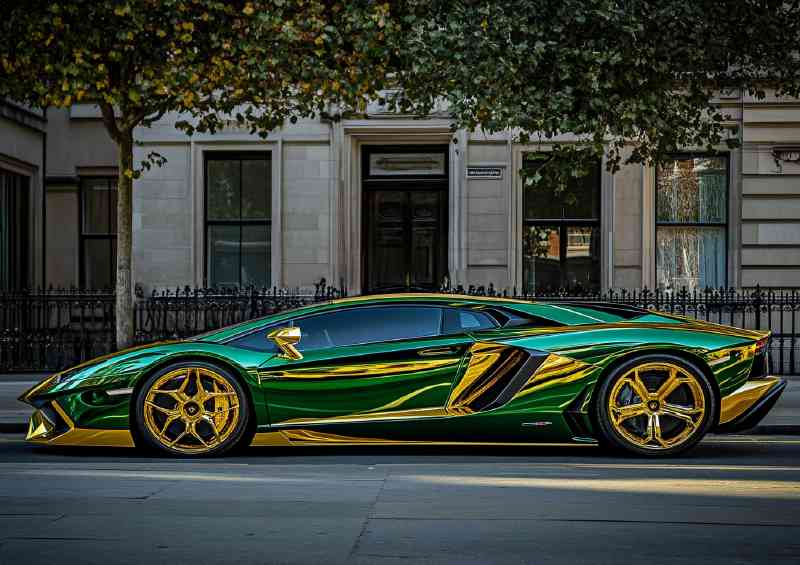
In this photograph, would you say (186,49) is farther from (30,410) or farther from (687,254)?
(687,254)

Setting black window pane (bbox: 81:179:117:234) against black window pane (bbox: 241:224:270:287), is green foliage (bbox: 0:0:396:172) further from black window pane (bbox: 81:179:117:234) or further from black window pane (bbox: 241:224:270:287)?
black window pane (bbox: 81:179:117:234)

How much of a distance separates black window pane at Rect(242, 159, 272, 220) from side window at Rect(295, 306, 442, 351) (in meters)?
11.7

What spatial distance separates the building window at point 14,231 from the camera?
69.1ft

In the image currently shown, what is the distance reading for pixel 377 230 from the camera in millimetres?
21234

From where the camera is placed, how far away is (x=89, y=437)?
905 cm

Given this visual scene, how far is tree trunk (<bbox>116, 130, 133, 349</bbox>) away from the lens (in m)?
13.6

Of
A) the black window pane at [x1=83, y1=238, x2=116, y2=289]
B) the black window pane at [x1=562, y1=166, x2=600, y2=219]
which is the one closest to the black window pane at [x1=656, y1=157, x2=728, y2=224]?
the black window pane at [x1=562, y1=166, x2=600, y2=219]

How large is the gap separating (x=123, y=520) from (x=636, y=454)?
4.00 metres

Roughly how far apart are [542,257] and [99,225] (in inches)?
314

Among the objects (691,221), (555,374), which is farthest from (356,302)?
(691,221)

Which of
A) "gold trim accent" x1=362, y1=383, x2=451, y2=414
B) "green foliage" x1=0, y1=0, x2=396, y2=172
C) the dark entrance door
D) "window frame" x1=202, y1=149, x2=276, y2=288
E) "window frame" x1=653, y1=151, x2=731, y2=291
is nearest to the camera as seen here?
"gold trim accent" x1=362, y1=383, x2=451, y2=414

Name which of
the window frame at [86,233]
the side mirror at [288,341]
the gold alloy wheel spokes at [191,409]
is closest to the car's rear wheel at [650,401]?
the side mirror at [288,341]

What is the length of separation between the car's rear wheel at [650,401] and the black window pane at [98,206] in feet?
50.0

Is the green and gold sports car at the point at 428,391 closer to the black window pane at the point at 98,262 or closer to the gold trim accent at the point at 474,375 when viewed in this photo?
the gold trim accent at the point at 474,375
